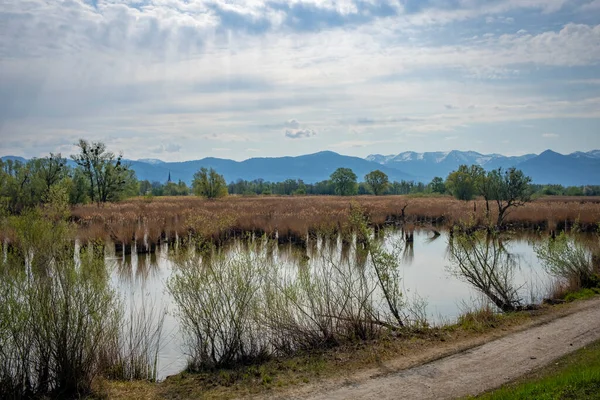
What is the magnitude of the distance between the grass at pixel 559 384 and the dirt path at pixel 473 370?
359 millimetres

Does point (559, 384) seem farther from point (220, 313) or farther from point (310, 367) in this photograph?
point (220, 313)

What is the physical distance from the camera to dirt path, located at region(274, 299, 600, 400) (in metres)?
7.78

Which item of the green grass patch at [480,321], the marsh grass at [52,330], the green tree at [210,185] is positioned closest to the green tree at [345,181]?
the green tree at [210,185]

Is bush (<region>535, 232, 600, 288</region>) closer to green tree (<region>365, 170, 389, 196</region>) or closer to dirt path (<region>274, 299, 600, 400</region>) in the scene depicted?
dirt path (<region>274, 299, 600, 400</region>)

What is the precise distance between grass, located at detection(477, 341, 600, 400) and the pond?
170 inches

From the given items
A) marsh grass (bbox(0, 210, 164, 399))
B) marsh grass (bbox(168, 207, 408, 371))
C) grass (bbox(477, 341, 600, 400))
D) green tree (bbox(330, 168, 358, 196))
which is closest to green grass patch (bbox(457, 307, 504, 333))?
marsh grass (bbox(168, 207, 408, 371))

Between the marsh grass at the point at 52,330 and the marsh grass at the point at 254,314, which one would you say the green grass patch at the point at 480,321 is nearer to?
the marsh grass at the point at 254,314

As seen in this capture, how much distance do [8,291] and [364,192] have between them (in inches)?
5020

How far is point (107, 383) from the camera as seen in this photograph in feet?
27.7

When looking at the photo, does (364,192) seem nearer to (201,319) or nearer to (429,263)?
(429,263)

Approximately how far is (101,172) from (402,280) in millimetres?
44341

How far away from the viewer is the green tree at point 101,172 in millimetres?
52250

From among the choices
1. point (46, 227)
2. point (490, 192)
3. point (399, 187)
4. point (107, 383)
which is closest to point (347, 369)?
point (107, 383)

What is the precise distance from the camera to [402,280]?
755 inches
